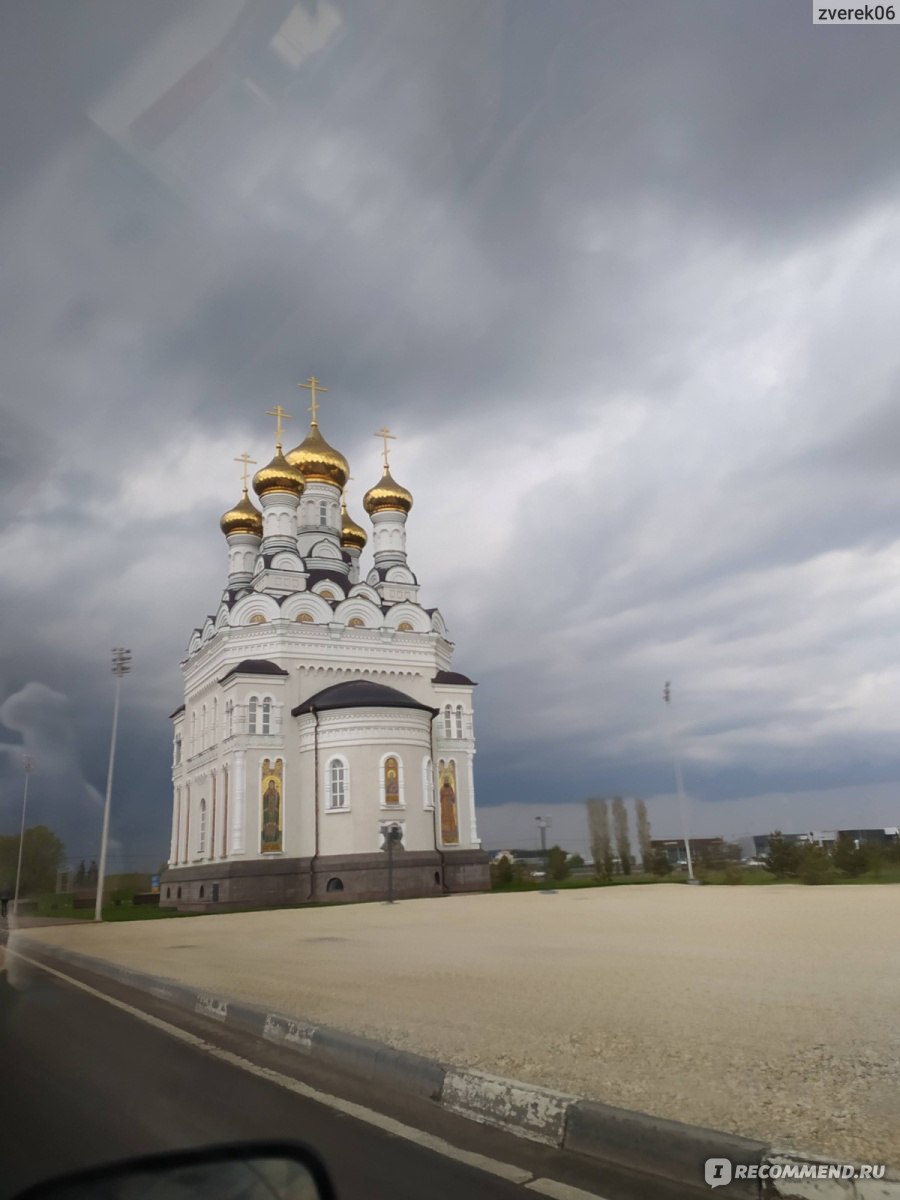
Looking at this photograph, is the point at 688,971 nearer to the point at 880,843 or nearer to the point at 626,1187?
the point at 626,1187

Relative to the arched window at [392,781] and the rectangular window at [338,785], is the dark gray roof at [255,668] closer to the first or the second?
the rectangular window at [338,785]

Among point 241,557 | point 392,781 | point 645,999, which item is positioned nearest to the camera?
point 645,999

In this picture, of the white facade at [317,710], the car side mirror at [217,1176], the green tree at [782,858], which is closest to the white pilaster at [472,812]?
the white facade at [317,710]

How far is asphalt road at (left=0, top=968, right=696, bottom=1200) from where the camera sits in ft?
14.6

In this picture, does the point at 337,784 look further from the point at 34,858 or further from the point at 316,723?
the point at 34,858

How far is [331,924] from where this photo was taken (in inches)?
883

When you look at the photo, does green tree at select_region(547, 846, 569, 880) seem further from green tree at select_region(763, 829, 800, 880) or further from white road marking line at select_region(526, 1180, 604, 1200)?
white road marking line at select_region(526, 1180, 604, 1200)

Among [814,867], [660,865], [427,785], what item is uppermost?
[427,785]

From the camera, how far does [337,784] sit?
36344 millimetres

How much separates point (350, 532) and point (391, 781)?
63.6ft

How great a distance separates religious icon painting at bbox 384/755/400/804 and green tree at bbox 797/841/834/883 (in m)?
16.1

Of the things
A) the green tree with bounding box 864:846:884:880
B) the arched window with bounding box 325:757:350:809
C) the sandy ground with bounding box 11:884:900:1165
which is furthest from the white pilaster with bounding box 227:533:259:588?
the green tree with bounding box 864:846:884:880

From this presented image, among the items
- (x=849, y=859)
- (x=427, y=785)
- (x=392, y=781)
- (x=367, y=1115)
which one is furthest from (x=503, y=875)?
(x=367, y=1115)

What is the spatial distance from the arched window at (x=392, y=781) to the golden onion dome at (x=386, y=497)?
653 inches
